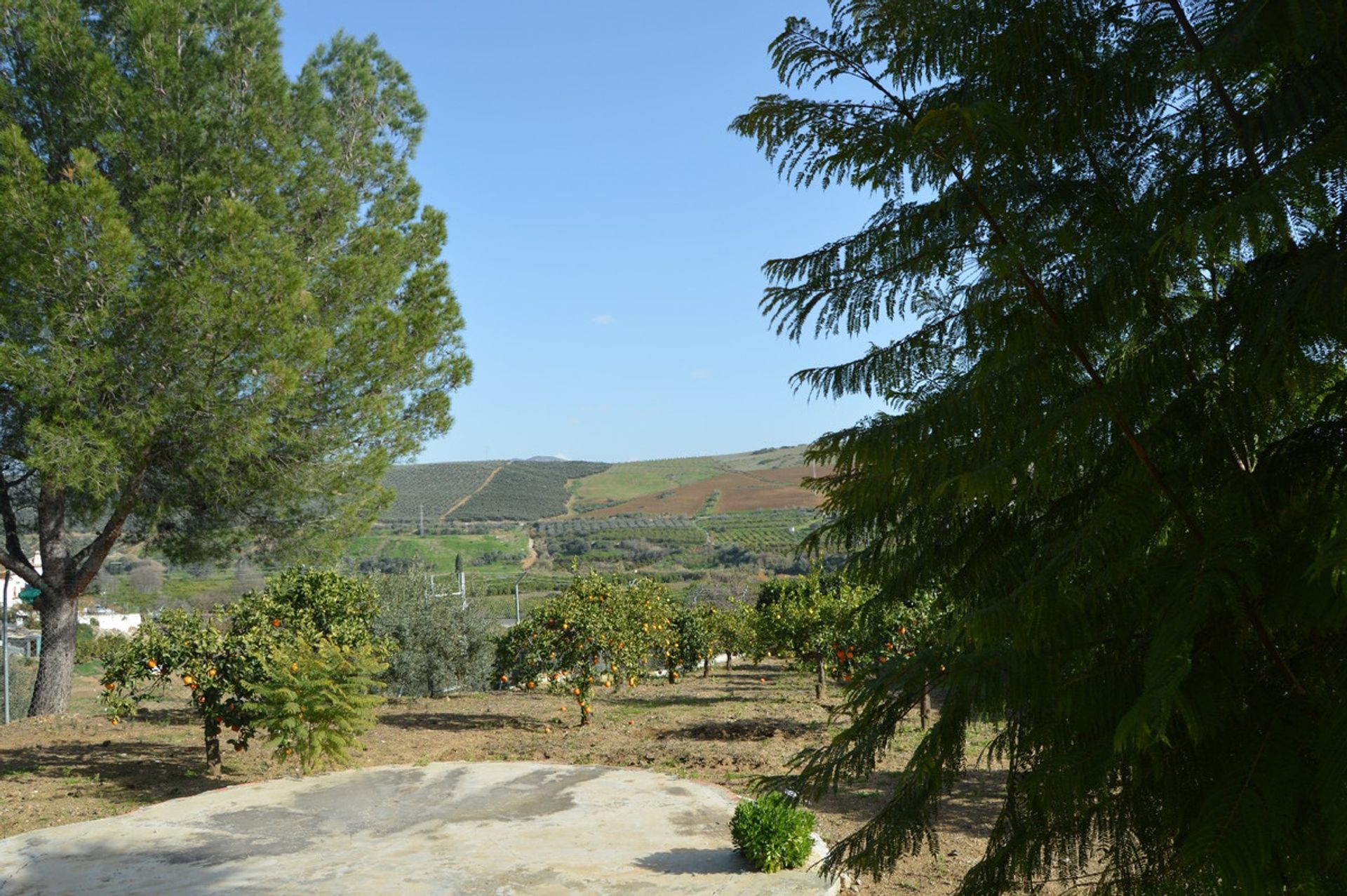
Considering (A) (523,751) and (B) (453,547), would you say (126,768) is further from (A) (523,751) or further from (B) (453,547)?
(B) (453,547)

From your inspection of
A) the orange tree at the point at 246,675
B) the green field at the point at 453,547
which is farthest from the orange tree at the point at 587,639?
the green field at the point at 453,547

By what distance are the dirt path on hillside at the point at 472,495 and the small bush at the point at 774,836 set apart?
64.1m

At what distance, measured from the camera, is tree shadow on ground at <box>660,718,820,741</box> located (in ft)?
40.0

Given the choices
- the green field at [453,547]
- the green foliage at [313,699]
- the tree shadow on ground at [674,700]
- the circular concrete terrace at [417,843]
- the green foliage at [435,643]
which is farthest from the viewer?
the green field at [453,547]

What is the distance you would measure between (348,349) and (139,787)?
5.53 metres

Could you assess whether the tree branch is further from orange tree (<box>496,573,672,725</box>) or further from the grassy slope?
the grassy slope

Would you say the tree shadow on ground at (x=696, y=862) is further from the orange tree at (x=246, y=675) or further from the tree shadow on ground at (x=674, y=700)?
the tree shadow on ground at (x=674, y=700)

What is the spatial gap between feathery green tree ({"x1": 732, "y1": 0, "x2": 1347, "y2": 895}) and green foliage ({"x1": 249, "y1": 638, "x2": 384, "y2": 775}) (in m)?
7.14

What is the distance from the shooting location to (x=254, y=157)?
1220 cm

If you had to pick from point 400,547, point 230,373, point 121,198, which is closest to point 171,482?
point 230,373

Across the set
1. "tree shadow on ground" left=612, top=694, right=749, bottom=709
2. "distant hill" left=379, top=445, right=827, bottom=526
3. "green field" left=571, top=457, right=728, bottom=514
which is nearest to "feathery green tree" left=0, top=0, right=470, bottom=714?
"tree shadow on ground" left=612, top=694, right=749, bottom=709

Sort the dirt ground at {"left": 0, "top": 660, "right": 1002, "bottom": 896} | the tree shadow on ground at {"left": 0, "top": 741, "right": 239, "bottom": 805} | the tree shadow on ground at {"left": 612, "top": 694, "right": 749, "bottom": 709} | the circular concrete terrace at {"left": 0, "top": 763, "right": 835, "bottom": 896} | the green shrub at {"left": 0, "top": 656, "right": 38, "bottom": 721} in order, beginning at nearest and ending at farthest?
the circular concrete terrace at {"left": 0, "top": 763, "right": 835, "bottom": 896} < the dirt ground at {"left": 0, "top": 660, "right": 1002, "bottom": 896} < the tree shadow on ground at {"left": 0, "top": 741, "right": 239, "bottom": 805} < the tree shadow on ground at {"left": 612, "top": 694, "right": 749, "bottom": 709} < the green shrub at {"left": 0, "top": 656, "right": 38, "bottom": 721}

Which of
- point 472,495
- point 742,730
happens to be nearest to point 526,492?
point 472,495

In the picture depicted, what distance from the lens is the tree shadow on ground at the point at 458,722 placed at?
13.2m
